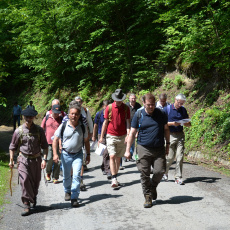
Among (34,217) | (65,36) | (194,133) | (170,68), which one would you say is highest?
(65,36)

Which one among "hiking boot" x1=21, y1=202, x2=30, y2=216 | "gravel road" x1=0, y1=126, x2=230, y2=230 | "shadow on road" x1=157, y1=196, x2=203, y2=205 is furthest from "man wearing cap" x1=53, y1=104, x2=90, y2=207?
"shadow on road" x1=157, y1=196, x2=203, y2=205

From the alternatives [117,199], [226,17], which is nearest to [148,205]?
[117,199]

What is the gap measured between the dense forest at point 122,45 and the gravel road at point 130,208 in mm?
3741

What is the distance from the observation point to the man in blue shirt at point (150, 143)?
6523 millimetres

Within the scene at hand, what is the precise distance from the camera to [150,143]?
6523 mm

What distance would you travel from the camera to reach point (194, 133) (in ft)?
40.6

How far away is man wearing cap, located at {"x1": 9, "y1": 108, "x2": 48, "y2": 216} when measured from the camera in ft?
21.5

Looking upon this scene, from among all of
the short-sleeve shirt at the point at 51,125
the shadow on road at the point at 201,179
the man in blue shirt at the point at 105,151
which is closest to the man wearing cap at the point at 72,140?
the short-sleeve shirt at the point at 51,125

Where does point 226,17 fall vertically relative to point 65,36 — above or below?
below

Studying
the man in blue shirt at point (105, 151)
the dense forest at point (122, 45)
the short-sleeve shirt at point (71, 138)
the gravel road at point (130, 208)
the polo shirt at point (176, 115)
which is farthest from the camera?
the dense forest at point (122, 45)

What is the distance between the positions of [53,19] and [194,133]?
16.5m

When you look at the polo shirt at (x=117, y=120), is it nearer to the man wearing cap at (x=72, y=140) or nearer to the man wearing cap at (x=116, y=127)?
the man wearing cap at (x=116, y=127)

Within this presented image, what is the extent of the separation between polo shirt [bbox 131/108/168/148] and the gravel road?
1287mm

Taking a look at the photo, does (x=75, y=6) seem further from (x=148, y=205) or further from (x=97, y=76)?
(x=148, y=205)
